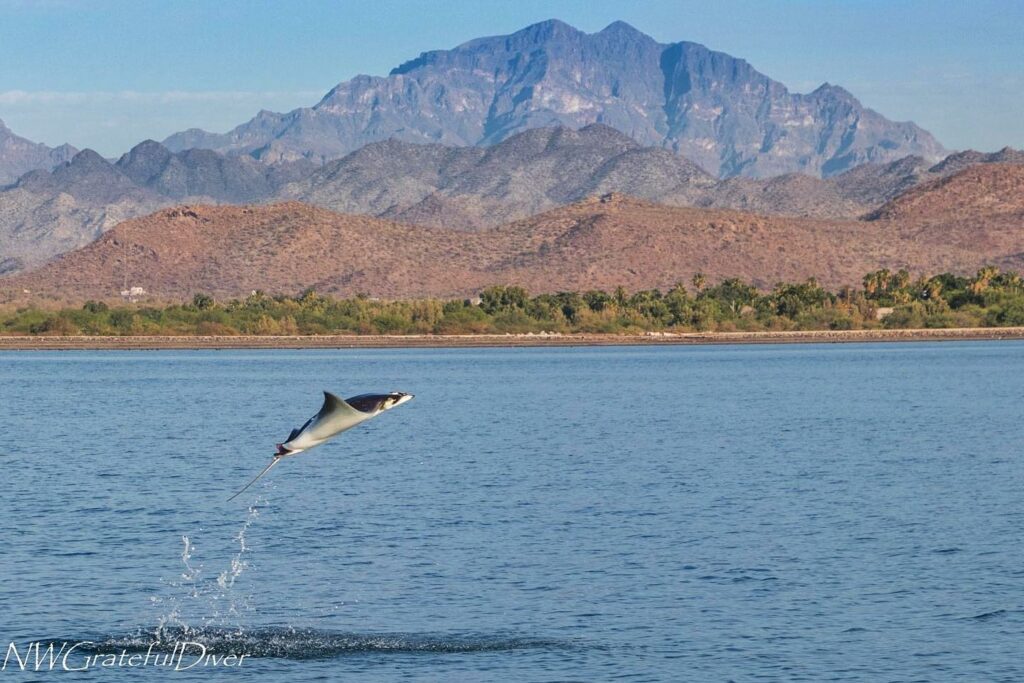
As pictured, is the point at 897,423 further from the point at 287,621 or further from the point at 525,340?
the point at 525,340

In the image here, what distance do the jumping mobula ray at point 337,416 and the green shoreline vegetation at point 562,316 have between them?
167 meters

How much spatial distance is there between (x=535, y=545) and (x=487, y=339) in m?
145

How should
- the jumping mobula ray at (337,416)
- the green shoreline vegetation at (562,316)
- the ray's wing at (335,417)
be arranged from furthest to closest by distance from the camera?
the green shoreline vegetation at (562,316)
the ray's wing at (335,417)
the jumping mobula ray at (337,416)

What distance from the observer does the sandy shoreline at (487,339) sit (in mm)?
181125

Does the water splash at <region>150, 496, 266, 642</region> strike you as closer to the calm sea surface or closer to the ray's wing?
the calm sea surface

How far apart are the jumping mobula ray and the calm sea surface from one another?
7667mm

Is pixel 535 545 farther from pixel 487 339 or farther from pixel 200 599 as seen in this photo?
pixel 487 339

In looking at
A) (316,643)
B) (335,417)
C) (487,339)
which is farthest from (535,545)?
(487,339)

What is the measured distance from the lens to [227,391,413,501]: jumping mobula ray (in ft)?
65.0

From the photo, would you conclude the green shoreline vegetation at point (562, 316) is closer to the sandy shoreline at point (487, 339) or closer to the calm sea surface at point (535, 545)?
the sandy shoreline at point (487, 339)

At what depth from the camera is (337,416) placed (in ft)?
66.9

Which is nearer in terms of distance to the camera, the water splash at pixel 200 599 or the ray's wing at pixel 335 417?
the ray's wing at pixel 335 417

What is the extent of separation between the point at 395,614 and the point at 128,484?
936 inches

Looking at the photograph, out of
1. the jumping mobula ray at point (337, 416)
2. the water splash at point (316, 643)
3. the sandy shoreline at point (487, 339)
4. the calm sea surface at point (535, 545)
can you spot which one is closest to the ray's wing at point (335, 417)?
the jumping mobula ray at point (337, 416)
